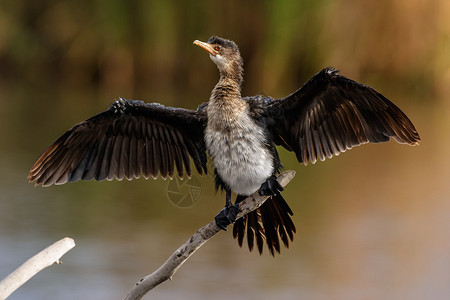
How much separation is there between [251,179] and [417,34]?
7292 millimetres

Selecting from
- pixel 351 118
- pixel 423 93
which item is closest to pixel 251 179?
pixel 351 118

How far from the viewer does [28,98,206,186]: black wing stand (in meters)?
4.05

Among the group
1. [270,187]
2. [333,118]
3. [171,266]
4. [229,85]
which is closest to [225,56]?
[229,85]

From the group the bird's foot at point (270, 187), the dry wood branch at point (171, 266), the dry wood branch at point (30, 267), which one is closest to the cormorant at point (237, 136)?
the bird's foot at point (270, 187)

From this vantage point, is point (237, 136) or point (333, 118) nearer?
point (237, 136)

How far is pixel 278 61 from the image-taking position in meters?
10.7

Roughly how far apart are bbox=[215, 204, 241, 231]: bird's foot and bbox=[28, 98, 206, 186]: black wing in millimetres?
492

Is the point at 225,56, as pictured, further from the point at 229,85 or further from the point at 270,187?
the point at 270,187

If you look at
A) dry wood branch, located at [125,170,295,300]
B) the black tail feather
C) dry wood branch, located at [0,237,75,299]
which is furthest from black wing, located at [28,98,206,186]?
dry wood branch, located at [0,237,75,299]

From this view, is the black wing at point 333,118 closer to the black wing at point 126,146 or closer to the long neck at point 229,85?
the long neck at point 229,85

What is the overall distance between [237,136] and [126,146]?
691mm

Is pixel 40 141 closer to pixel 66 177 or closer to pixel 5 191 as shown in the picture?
pixel 5 191

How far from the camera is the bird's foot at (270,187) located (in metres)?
3.62

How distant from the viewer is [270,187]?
3646 mm
